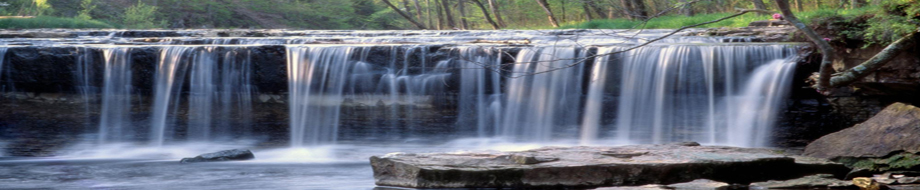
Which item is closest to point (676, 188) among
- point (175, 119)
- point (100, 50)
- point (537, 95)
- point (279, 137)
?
point (537, 95)

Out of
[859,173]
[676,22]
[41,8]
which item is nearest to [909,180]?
[859,173]

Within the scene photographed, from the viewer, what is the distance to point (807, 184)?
210 inches

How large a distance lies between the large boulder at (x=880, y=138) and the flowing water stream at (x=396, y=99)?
159cm

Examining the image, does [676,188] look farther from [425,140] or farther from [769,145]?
[425,140]

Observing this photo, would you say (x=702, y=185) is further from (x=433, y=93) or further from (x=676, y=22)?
(x=676, y=22)

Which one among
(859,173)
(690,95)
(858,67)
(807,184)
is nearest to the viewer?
(807,184)

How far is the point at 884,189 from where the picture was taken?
5203 millimetres

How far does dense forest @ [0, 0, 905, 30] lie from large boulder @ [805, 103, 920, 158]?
1410 centimetres

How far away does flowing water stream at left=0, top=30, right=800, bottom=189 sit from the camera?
8617mm

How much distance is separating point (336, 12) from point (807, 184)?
134 ft

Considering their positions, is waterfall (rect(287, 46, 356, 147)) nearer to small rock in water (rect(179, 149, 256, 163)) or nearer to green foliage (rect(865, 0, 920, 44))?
small rock in water (rect(179, 149, 256, 163))

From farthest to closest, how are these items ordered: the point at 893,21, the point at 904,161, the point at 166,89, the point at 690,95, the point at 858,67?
the point at 166,89, the point at 690,95, the point at 893,21, the point at 858,67, the point at 904,161

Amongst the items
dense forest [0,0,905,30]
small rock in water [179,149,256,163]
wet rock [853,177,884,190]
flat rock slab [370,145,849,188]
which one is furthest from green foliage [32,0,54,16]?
wet rock [853,177,884,190]

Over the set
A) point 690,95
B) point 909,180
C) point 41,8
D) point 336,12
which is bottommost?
point 909,180
